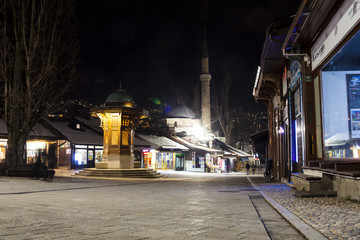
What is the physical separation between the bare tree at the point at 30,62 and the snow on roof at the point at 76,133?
14667mm

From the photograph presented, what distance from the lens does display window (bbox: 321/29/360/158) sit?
962cm

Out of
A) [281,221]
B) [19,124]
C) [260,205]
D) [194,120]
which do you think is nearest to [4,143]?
[19,124]

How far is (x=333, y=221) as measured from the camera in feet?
19.2

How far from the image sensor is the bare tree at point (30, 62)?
2139 centimetres

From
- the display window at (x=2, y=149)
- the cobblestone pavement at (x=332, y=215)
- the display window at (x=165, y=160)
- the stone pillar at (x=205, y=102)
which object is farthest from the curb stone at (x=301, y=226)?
the stone pillar at (x=205, y=102)

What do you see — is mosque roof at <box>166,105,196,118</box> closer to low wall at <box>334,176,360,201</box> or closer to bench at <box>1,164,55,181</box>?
bench at <box>1,164,55,181</box>

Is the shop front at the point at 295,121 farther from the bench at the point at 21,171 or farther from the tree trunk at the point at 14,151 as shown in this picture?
the tree trunk at the point at 14,151

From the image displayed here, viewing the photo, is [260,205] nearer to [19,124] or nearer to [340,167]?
[340,167]

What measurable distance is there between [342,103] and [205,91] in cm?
5815

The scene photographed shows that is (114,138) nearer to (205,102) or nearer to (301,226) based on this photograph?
(301,226)

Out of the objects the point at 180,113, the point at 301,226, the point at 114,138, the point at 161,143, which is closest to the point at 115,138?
the point at 114,138

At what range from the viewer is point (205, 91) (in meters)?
68.1

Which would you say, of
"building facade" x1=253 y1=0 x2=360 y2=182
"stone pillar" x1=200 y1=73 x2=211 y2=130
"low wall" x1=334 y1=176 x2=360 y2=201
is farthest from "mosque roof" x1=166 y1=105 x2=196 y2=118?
"low wall" x1=334 y1=176 x2=360 y2=201

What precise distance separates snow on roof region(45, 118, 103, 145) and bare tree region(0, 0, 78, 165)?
14.7 metres
